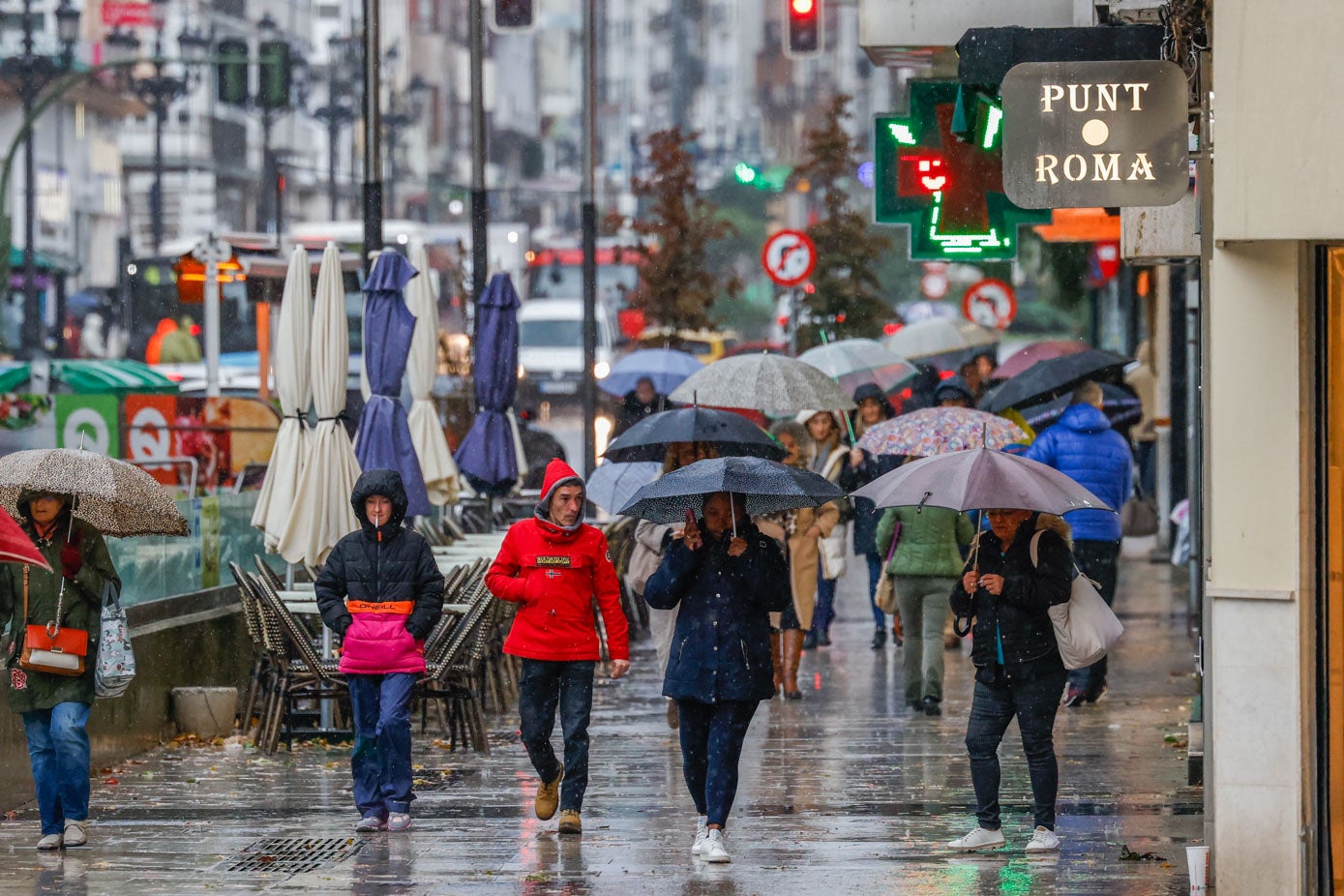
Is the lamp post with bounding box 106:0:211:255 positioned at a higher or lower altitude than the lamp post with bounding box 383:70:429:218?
lower

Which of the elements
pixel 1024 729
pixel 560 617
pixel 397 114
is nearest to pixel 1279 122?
pixel 1024 729

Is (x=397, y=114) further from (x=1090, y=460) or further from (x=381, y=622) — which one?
(x=381, y=622)

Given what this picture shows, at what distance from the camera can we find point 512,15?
20.2m

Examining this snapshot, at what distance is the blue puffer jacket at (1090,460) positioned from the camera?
14.0 meters

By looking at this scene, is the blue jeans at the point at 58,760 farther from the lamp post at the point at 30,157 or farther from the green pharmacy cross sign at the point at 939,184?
the lamp post at the point at 30,157

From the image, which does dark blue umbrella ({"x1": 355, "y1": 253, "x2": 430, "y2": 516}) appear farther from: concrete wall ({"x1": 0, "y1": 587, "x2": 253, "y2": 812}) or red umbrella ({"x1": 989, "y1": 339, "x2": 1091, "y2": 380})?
red umbrella ({"x1": 989, "y1": 339, "x2": 1091, "y2": 380})

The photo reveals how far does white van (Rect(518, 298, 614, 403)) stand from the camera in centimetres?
4175

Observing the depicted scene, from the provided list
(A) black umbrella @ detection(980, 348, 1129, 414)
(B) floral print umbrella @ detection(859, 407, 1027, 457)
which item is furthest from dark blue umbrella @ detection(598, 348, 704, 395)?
(B) floral print umbrella @ detection(859, 407, 1027, 457)

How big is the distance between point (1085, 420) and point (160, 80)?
99.4 ft

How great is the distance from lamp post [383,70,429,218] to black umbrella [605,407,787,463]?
203 feet

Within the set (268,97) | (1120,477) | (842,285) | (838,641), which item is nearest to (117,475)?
(1120,477)

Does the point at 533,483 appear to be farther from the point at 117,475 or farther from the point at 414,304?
the point at 117,475

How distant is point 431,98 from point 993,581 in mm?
107199

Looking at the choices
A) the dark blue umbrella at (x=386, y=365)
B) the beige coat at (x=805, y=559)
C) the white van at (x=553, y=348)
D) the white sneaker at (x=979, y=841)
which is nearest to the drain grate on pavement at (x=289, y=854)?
the white sneaker at (x=979, y=841)
